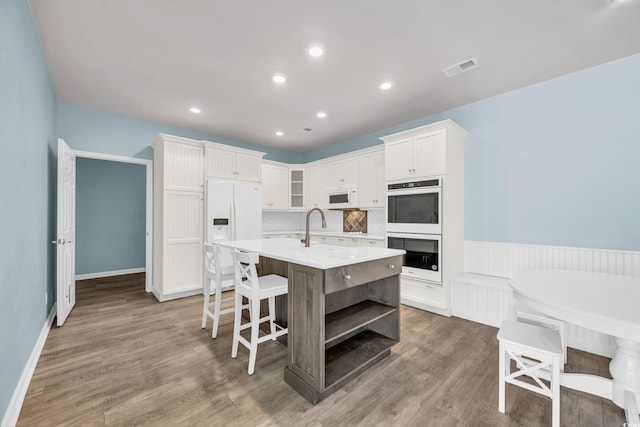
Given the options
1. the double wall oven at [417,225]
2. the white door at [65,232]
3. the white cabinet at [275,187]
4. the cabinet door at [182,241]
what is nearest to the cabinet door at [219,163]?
the cabinet door at [182,241]

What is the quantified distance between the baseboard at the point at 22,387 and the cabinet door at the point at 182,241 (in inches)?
57.2

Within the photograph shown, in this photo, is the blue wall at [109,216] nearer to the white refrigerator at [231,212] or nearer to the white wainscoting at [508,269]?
the white refrigerator at [231,212]

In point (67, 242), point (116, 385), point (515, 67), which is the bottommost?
point (116, 385)

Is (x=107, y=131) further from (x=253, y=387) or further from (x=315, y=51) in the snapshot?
(x=253, y=387)

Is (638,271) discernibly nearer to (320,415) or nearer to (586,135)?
(586,135)

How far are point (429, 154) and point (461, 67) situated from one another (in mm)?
1036

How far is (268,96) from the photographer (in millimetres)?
3469

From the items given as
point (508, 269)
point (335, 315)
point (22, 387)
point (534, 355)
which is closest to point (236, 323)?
point (335, 315)

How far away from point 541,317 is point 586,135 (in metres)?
2.07

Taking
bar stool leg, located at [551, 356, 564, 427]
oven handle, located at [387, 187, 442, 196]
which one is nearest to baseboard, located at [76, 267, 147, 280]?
oven handle, located at [387, 187, 442, 196]

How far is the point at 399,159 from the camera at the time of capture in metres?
3.80

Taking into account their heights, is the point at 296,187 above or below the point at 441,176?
above

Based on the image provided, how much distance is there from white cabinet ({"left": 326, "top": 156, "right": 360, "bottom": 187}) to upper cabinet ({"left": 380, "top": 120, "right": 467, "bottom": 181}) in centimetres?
94

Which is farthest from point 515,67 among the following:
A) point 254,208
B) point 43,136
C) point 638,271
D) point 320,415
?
point 43,136
